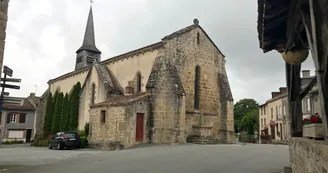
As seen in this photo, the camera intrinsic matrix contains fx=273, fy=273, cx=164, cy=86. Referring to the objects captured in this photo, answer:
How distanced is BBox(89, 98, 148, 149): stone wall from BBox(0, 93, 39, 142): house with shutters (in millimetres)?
25892

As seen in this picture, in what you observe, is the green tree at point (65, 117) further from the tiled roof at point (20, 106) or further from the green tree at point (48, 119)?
the tiled roof at point (20, 106)

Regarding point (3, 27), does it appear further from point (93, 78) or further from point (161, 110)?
point (93, 78)

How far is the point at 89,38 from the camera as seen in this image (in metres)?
37.8

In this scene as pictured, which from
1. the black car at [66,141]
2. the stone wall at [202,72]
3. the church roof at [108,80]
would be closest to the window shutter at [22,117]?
the church roof at [108,80]

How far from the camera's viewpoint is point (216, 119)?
22531mm

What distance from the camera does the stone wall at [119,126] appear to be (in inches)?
697

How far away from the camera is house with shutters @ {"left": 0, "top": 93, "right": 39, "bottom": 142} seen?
40875mm

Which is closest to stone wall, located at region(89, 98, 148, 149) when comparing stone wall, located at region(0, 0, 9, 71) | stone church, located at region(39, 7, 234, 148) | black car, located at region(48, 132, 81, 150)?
stone church, located at region(39, 7, 234, 148)

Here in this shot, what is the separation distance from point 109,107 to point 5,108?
30.6 meters

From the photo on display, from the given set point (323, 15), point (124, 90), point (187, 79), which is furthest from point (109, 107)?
point (323, 15)

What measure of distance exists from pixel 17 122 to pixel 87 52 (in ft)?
57.7

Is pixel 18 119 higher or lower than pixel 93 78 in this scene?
lower

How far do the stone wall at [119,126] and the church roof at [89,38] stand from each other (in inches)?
732

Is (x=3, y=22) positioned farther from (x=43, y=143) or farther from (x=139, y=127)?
(x=43, y=143)
